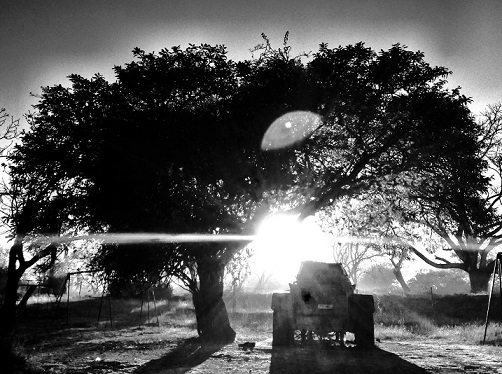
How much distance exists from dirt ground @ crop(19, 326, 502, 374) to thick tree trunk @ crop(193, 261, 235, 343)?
2.11 metres

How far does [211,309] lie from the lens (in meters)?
15.1

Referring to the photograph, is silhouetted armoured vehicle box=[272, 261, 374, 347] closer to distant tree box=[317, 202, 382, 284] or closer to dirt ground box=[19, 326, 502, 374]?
dirt ground box=[19, 326, 502, 374]

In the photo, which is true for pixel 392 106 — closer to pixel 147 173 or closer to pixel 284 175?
pixel 284 175

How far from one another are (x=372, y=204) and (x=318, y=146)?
4764mm

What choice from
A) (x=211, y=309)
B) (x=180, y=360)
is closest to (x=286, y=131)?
(x=180, y=360)

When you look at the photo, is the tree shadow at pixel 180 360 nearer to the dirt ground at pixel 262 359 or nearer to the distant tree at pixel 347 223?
the dirt ground at pixel 262 359

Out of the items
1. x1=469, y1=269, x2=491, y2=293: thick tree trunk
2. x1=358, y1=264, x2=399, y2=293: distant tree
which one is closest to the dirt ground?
x1=469, y1=269, x2=491, y2=293: thick tree trunk

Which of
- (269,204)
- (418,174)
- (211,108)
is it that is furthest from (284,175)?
(418,174)

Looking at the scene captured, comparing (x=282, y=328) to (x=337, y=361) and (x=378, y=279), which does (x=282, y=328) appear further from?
(x=378, y=279)

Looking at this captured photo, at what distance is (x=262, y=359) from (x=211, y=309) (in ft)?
19.0

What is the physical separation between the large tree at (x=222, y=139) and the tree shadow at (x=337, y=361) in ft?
13.7

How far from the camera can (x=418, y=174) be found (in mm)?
14633

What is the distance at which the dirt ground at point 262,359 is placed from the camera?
820cm

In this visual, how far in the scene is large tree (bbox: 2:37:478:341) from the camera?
12.2 metres
